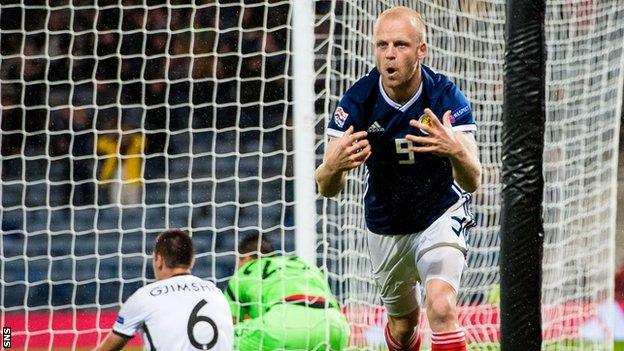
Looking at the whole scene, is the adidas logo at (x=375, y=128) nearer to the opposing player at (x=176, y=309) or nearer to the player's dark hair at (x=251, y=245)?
the opposing player at (x=176, y=309)

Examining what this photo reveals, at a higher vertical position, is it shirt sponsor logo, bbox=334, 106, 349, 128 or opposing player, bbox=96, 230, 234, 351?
shirt sponsor logo, bbox=334, 106, 349, 128

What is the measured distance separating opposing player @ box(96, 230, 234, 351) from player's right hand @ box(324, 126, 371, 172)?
1.61 metres

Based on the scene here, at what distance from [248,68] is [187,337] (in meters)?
6.69

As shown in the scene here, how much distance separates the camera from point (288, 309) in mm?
6555

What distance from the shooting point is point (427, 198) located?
486 centimetres

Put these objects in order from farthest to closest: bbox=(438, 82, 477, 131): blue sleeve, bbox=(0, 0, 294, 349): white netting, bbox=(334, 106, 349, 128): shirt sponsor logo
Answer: bbox=(0, 0, 294, 349): white netting < bbox=(334, 106, 349, 128): shirt sponsor logo < bbox=(438, 82, 477, 131): blue sleeve

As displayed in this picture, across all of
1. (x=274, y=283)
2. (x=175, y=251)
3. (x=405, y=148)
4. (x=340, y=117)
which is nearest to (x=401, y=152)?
(x=405, y=148)

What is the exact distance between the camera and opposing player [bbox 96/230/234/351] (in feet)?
18.4

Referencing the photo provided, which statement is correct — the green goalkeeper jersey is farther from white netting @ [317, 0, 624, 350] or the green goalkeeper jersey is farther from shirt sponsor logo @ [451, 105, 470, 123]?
shirt sponsor logo @ [451, 105, 470, 123]

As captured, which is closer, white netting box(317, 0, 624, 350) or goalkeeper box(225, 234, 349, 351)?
goalkeeper box(225, 234, 349, 351)

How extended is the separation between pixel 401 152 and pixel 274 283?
205 cm

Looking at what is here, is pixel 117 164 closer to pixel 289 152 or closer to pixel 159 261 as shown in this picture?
pixel 289 152

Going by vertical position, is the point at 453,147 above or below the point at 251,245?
above

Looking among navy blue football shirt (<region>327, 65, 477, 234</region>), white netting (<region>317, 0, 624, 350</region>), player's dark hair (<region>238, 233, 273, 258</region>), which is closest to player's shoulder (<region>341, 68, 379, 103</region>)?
navy blue football shirt (<region>327, 65, 477, 234</region>)
